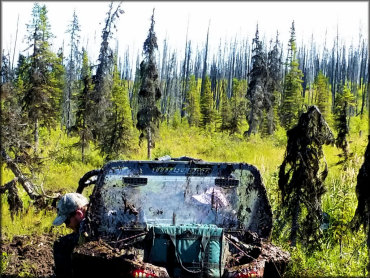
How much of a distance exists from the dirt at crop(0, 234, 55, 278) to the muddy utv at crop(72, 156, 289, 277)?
1.83m

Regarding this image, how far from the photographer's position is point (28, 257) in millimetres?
6355

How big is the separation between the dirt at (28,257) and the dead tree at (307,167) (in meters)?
3.26

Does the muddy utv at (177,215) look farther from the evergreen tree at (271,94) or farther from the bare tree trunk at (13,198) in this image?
the evergreen tree at (271,94)

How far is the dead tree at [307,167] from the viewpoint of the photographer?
542 centimetres

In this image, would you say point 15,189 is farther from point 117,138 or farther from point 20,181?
point 117,138

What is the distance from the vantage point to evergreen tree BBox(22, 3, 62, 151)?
92.1 ft

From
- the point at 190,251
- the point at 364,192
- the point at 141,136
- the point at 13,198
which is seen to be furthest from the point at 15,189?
the point at 141,136

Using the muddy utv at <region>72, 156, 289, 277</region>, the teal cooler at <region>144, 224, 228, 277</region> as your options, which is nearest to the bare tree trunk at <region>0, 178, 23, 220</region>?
the muddy utv at <region>72, 156, 289, 277</region>

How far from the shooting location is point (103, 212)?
4340 millimetres

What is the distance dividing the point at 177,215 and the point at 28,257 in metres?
3.04

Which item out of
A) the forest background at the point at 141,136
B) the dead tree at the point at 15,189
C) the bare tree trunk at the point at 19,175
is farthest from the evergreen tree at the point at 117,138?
the dead tree at the point at 15,189

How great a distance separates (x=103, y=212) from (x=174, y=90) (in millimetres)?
72488

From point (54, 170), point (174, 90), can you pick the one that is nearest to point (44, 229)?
point (54, 170)

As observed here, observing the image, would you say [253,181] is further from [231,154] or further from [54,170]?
[231,154]
